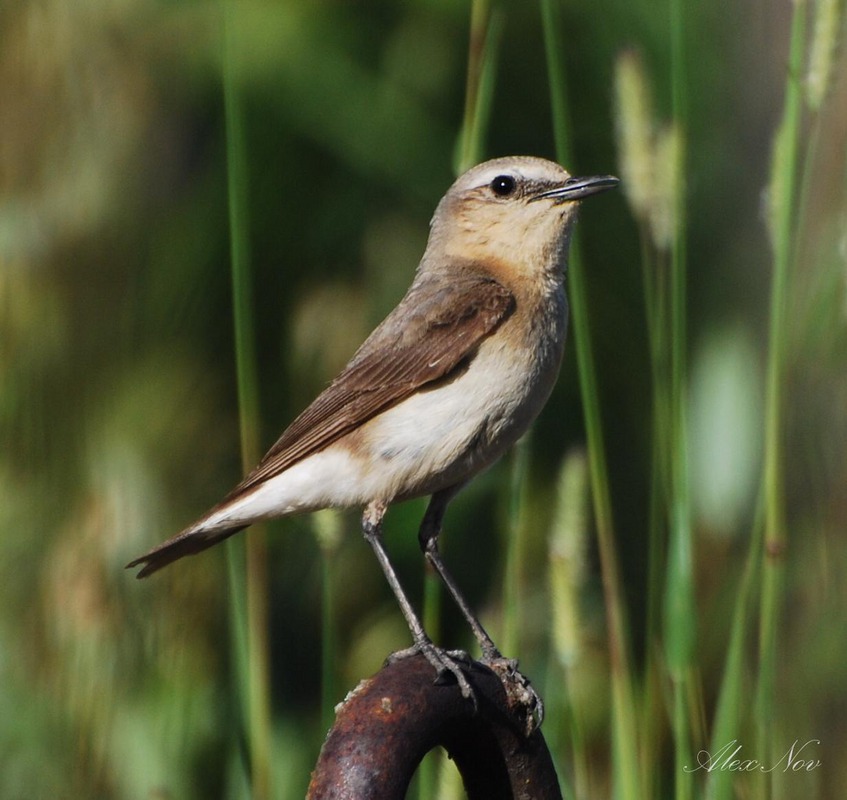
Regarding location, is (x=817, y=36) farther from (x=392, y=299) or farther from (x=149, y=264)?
(x=392, y=299)

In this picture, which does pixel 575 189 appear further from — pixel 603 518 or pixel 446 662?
pixel 446 662

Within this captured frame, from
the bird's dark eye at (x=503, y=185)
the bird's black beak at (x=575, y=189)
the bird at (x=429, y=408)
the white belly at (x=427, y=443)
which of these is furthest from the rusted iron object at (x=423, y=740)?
the bird's dark eye at (x=503, y=185)

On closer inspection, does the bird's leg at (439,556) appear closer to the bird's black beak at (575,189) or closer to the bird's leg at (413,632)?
the bird's leg at (413,632)

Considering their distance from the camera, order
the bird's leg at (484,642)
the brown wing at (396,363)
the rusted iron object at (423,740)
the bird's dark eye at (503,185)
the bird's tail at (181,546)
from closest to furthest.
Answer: the rusted iron object at (423,740), the bird's leg at (484,642), the bird's tail at (181,546), the brown wing at (396,363), the bird's dark eye at (503,185)

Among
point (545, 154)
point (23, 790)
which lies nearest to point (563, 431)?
point (545, 154)

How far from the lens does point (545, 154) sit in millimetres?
4613

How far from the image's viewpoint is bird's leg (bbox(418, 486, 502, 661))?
3086 mm

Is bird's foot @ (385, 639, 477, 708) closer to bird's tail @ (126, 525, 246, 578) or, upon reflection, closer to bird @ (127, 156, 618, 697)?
bird @ (127, 156, 618, 697)

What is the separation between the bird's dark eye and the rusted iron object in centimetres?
147

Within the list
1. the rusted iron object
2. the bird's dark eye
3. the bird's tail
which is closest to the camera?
the rusted iron object

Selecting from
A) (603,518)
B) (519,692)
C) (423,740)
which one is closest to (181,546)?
(519,692)

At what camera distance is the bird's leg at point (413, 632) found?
91.1 inches

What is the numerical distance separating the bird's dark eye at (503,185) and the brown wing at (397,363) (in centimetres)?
37

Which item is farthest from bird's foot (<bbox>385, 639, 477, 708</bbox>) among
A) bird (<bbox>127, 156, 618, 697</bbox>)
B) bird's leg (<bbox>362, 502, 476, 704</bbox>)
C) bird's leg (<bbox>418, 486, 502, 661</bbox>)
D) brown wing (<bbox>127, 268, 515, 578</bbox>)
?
brown wing (<bbox>127, 268, 515, 578</bbox>)
